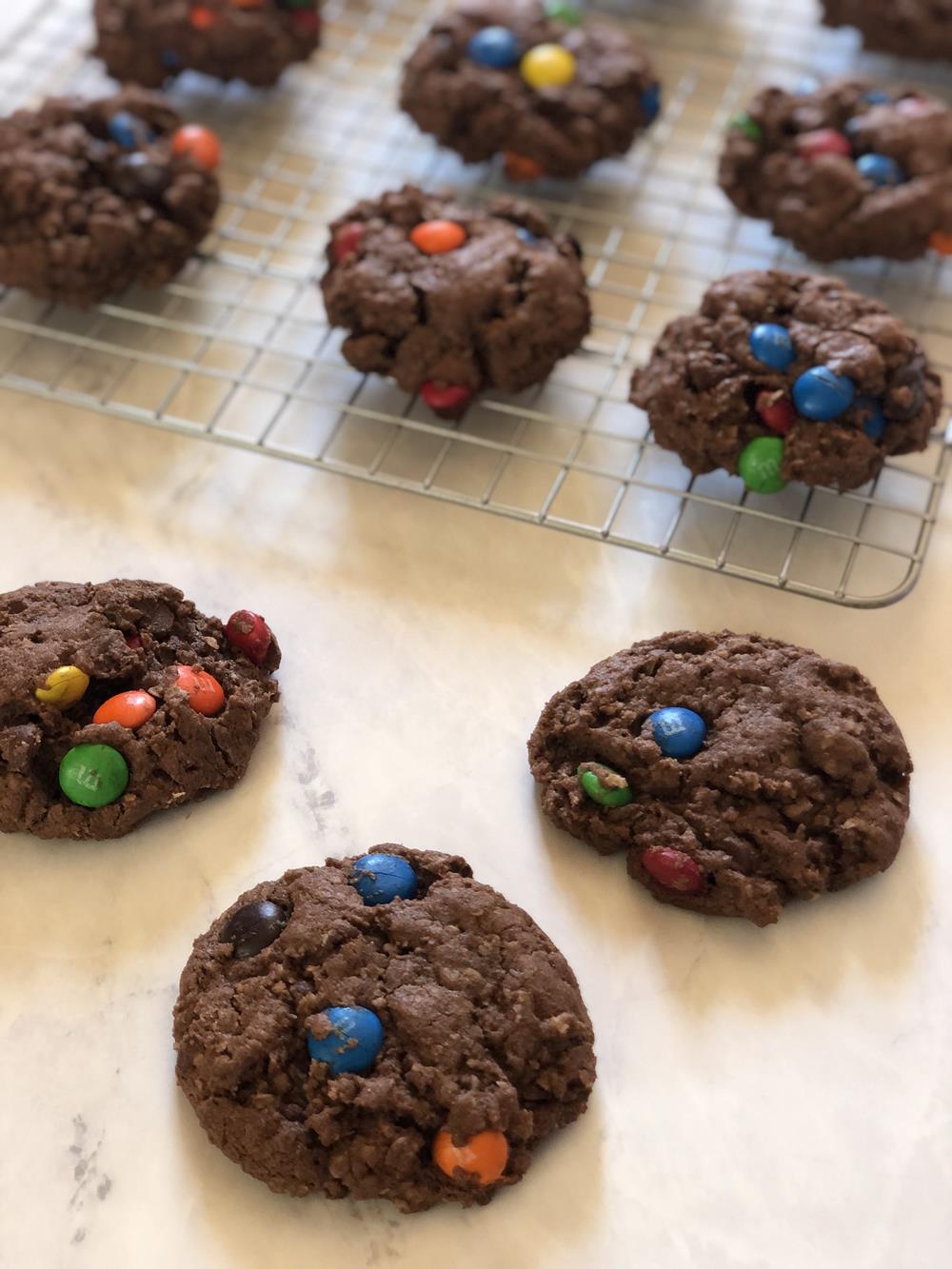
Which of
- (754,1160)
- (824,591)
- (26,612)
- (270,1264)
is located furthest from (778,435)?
(270,1264)

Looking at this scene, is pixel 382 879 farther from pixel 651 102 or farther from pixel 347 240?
pixel 651 102

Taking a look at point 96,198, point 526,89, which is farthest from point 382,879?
point 526,89

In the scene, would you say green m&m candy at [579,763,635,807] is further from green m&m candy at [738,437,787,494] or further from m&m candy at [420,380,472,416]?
m&m candy at [420,380,472,416]

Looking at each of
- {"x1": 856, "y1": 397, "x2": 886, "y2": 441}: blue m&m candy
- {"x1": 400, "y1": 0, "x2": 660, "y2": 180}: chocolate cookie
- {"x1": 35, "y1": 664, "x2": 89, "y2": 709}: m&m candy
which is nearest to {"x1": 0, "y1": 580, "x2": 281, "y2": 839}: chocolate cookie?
{"x1": 35, "y1": 664, "x2": 89, "y2": 709}: m&m candy

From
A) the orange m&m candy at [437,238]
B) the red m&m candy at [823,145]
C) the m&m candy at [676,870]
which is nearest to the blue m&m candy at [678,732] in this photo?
the m&m candy at [676,870]

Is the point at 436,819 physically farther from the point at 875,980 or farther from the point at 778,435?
the point at 778,435

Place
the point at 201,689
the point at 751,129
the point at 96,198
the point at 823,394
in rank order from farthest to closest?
the point at 751,129, the point at 96,198, the point at 823,394, the point at 201,689
